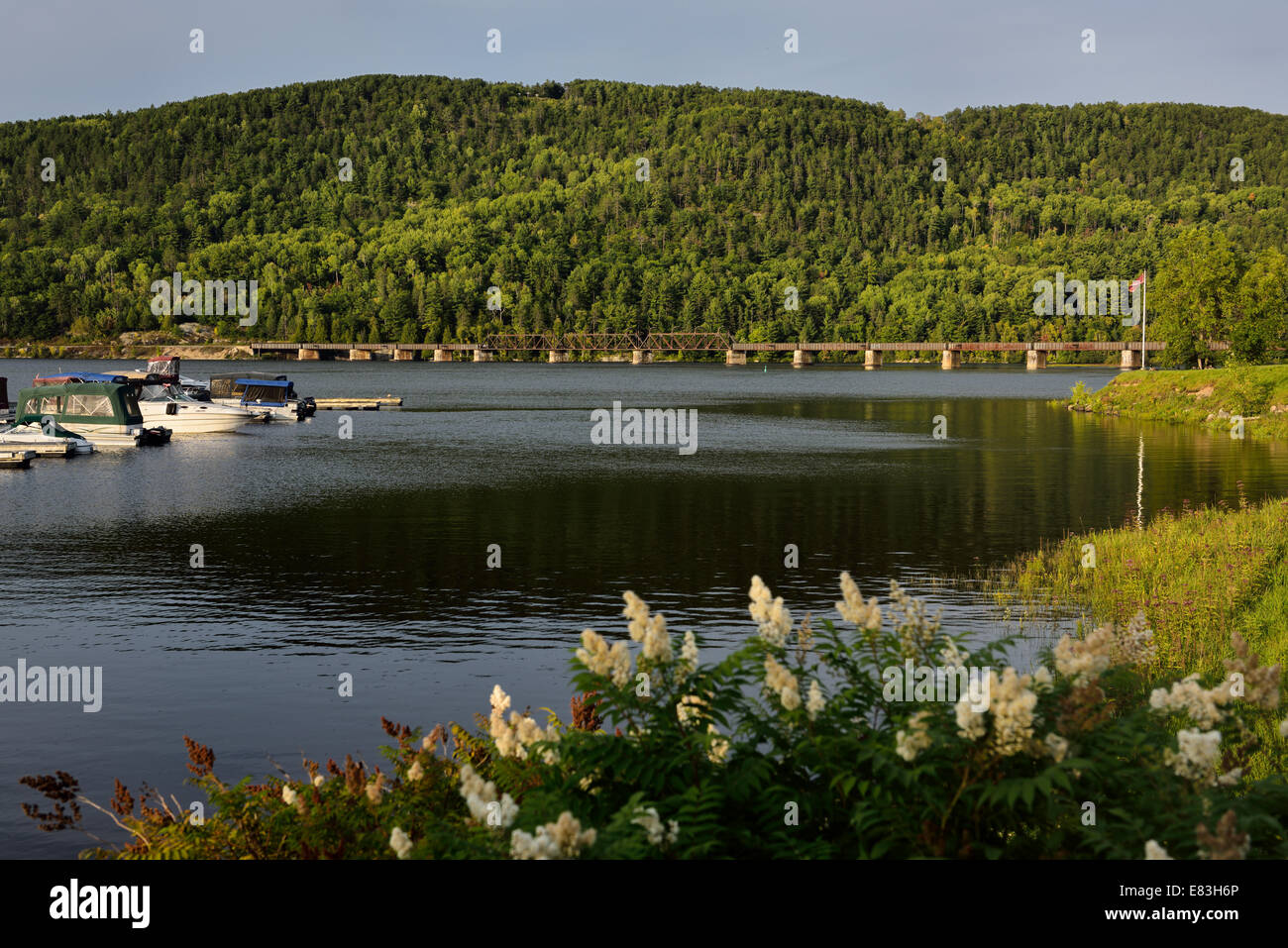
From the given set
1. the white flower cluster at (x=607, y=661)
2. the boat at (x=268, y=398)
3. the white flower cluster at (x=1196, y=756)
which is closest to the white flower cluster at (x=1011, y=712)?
the white flower cluster at (x=1196, y=756)

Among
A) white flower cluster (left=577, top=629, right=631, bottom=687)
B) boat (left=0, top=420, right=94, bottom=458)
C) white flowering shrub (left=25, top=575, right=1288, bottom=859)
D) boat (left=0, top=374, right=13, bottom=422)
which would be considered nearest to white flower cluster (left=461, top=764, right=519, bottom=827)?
white flowering shrub (left=25, top=575, right=1288, bottom=859)

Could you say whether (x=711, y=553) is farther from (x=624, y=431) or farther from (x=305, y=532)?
(x=624, y=431)

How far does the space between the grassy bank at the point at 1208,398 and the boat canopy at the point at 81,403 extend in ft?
268

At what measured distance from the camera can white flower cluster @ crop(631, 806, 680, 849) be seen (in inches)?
335

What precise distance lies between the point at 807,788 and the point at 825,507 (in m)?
41.9

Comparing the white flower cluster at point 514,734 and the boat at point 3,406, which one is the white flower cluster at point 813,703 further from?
the boat at point 3,406

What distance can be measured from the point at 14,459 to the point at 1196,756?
75.0 metres

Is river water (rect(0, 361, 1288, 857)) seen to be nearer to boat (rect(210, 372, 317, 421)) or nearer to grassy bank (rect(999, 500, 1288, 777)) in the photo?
grassy bank (rect(999, 500, 1288, 777))

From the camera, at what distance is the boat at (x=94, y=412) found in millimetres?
85938

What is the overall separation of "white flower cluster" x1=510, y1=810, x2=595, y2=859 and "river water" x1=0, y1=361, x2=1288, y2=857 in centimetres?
1045

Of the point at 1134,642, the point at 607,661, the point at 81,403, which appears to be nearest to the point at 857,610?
the point at 607,661

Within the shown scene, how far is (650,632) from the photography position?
1027cm

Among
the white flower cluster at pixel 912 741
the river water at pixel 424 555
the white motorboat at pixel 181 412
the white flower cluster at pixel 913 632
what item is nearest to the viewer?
the white flower cluster at pixel 912 741
